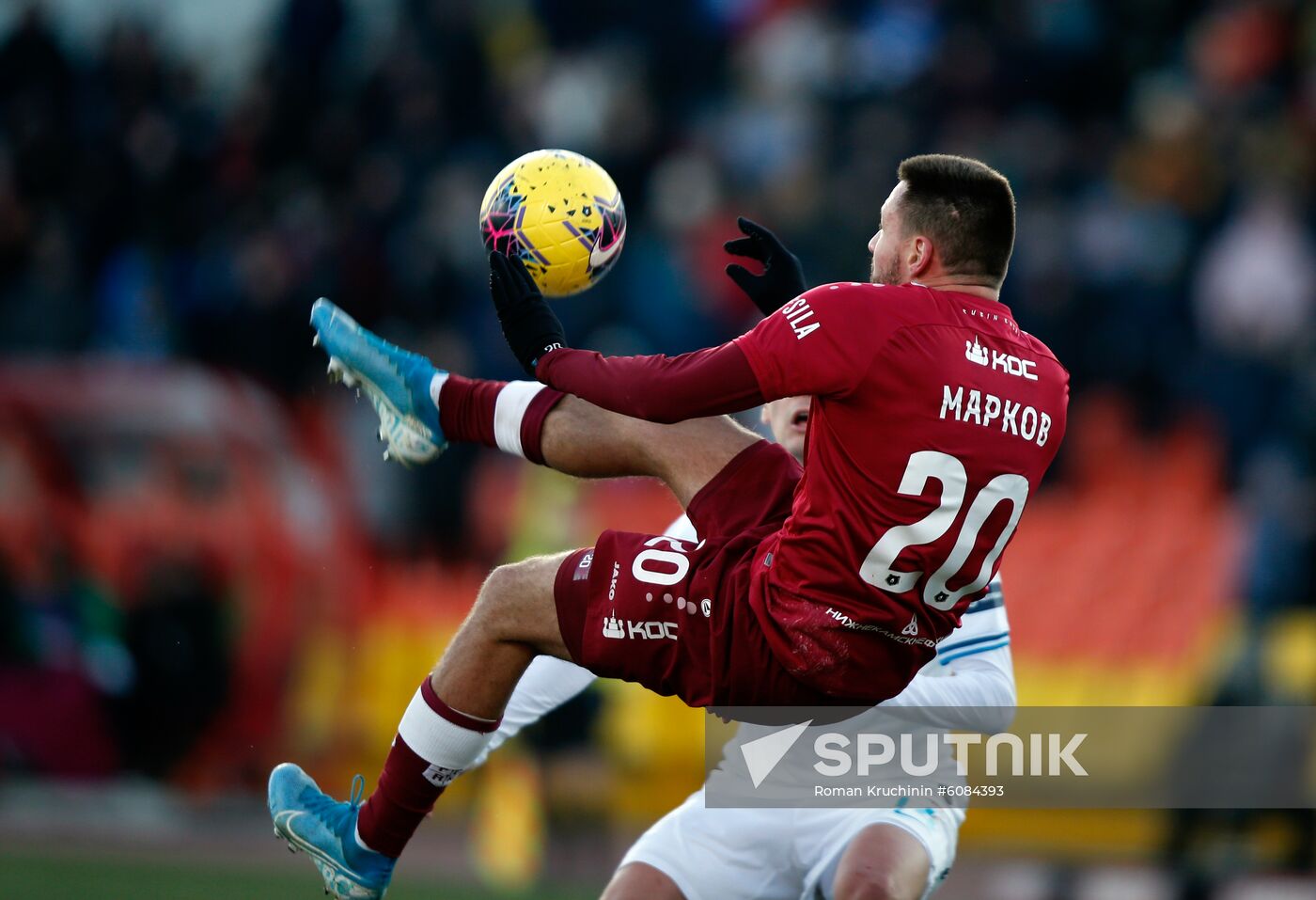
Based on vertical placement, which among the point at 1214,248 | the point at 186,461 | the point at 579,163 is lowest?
the point at 579,163

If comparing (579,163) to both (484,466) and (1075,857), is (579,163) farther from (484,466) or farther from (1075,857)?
(484,466)

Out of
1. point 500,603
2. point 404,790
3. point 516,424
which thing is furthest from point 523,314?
point 404,790

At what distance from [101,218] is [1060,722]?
27.2 ft

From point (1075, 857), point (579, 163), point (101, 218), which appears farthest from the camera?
point (101, 218)

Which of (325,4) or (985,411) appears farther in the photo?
(325,4)

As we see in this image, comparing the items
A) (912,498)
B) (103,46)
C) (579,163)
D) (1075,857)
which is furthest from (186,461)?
(912,498)

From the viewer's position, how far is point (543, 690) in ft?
18.9

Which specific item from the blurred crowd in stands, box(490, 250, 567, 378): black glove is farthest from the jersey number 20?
the blurred crowd in stands

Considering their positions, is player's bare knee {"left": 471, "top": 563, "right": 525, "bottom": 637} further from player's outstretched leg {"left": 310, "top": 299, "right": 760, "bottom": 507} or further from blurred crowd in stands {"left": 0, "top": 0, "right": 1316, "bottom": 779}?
blurred crowd in stands {"left": 0, "top": 0, "right": 1316, "bottom": 779}

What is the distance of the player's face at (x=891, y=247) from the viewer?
15.8ft

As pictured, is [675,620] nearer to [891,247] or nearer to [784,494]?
[784,494]

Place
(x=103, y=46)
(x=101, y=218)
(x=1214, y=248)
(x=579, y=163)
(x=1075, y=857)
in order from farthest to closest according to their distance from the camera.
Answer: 1. (x=103, y=46)
2. (x=101, y=218)
3. (x=1214, y=248)
4. (x=1075, y=857)
5. (x=579, y=163)

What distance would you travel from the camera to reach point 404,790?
506 cm

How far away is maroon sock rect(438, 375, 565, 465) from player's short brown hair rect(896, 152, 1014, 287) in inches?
46.2
